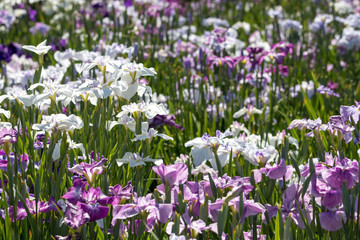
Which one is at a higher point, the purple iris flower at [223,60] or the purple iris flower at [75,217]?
the purple iris flower at [223,60]

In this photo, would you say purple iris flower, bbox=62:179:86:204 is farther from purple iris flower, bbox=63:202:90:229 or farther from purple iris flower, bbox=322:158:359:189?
purple iris flower, bbox=322:158:359:189

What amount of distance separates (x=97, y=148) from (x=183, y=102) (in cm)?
154

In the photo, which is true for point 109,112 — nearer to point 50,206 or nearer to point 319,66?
point 50,206

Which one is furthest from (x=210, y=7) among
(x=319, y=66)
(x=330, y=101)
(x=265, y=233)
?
(x=265, y=233)

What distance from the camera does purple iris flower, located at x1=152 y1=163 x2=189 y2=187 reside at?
62.2 inches

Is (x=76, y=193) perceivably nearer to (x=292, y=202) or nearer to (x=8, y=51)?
(x=292, y=202)

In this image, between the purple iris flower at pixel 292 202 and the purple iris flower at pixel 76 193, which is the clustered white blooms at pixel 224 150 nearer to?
the purple iris flower at pixel 292 202

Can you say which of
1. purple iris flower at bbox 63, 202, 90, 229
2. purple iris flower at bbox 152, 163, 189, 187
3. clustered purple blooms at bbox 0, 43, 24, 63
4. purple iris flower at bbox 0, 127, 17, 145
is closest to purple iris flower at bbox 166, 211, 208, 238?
purple iris flower at bbox 152, 163, 189, 187

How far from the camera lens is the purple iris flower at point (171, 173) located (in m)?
1.58

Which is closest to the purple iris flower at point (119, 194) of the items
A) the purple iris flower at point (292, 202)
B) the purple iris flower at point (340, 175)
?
the purple iris flower at point (292, 202)

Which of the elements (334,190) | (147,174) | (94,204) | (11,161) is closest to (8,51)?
(147,174)

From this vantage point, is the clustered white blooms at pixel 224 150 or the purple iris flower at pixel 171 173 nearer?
the purple iris flower at pixel 171 173

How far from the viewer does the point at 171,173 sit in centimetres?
158

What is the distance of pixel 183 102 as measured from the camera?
3.82 meters
